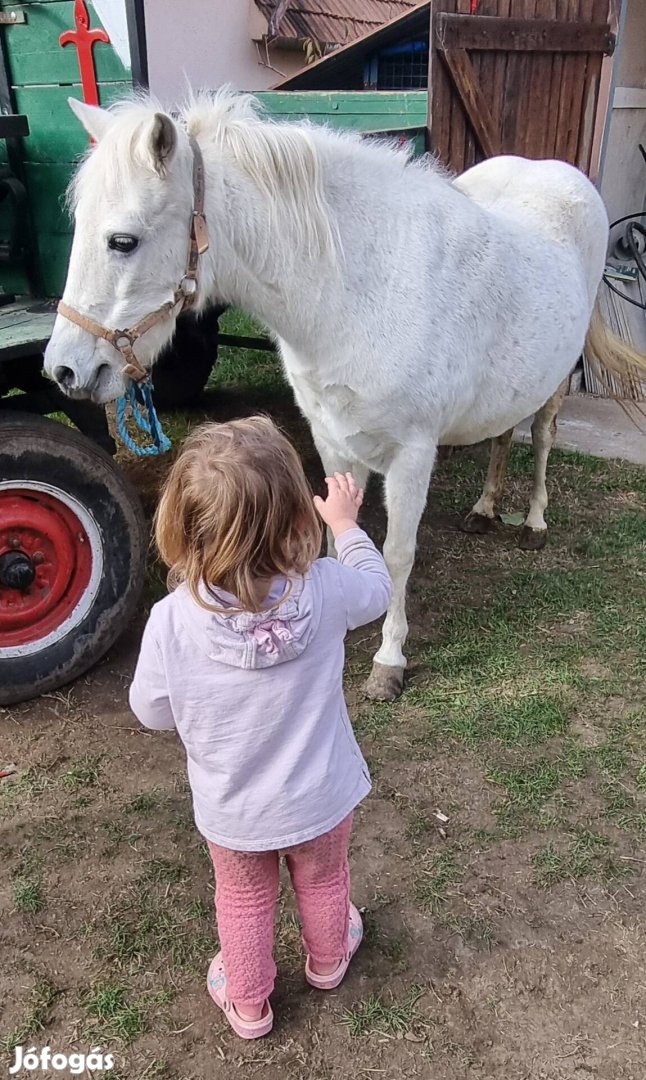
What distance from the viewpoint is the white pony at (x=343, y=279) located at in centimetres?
209

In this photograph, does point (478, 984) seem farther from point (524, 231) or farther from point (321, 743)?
point (524, 231)

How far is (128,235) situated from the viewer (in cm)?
205

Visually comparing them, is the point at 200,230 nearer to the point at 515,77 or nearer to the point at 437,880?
the point at 437,880

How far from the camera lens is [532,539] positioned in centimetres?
390

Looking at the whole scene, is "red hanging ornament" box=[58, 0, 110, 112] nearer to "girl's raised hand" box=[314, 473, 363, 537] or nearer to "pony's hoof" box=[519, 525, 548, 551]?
"girl's raised hand" box=[314, 473, 363, 537]

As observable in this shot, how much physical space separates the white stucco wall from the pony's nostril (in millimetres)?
8654

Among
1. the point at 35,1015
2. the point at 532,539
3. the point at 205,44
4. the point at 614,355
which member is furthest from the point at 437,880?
the point at 205,44

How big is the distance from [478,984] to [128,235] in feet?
6.48

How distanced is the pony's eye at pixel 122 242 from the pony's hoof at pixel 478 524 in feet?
7.90

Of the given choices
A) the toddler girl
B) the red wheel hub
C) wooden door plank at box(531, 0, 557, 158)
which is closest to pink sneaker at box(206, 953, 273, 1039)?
the toddler girl

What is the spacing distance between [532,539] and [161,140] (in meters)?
2.55

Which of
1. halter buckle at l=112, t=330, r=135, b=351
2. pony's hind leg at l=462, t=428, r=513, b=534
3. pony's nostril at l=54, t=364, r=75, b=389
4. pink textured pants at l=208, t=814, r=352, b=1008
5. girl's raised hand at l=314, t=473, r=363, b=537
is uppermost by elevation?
halter buckle at l=112, t=330, r=135, b=351

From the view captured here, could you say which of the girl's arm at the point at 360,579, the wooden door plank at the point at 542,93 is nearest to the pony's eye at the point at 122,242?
the girl's arm at the point at 360,579

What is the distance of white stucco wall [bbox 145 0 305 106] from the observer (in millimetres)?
9789
